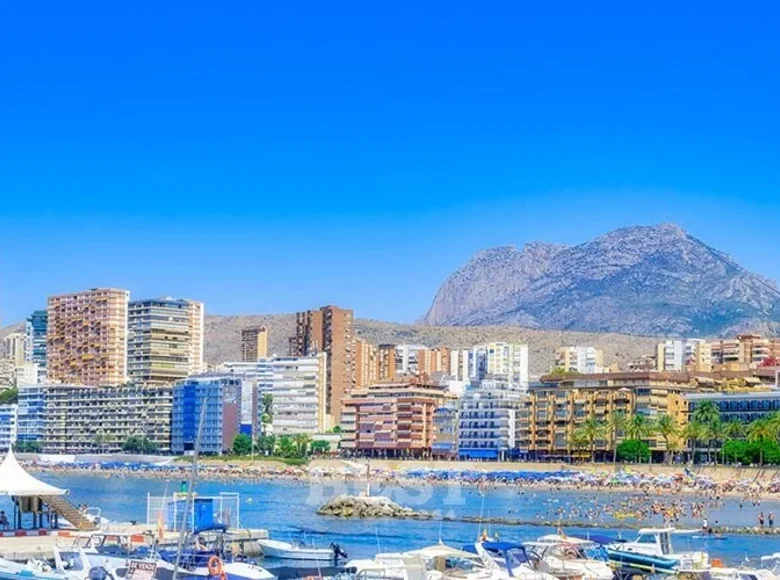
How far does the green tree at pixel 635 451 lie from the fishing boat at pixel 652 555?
10939 cm

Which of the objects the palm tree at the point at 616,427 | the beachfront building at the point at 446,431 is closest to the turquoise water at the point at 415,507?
the palm tree at the point at 616,427

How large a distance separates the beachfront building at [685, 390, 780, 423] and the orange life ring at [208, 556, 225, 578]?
131 meters

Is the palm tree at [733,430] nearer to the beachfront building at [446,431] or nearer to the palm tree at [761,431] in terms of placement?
the palm tree at [761,431]

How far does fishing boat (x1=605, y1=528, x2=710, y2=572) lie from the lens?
50.6m

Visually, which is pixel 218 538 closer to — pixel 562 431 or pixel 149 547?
pixel 149 547

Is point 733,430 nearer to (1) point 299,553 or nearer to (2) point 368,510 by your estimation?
(2) point 368,510

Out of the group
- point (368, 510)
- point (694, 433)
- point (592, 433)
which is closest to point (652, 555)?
point (368, 510)

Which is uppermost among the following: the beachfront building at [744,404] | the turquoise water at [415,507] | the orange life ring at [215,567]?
the beachfront building at [744,404]

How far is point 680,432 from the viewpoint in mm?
165625

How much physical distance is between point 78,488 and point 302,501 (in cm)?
3397

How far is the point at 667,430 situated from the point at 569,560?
118 meters

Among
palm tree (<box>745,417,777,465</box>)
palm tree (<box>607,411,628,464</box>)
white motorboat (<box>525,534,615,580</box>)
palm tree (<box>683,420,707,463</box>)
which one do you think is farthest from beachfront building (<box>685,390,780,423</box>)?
white motorboat (<box>525,534,615,580</box>)

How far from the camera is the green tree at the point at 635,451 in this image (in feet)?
533

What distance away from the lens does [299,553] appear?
5662 centimetres
